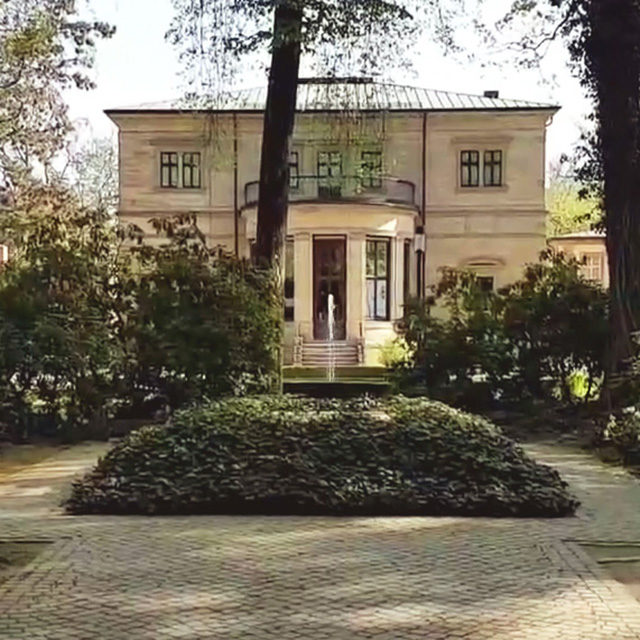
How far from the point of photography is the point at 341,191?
2836 centimetres

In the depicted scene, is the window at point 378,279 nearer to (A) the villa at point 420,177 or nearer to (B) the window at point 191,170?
(A) the villa at point 420,177

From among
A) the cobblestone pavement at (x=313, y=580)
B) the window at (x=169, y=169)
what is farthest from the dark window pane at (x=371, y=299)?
the cobblestone pavement at (x=313, y=580)

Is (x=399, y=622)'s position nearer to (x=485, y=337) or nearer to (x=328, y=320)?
(x=485, y=337)

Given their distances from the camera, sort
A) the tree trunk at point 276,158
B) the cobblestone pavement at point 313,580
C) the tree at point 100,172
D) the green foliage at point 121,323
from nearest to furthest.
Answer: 1. the cobblestone pavement at point 313,580
2. the green foliage at point 121,323
3. the tree trunk at point 276,158
4. the tree at point 100,172

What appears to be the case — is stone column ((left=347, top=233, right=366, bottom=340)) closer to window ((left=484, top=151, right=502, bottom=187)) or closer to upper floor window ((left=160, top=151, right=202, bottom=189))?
window ((left=484, top=151, right=502, bottom=187))

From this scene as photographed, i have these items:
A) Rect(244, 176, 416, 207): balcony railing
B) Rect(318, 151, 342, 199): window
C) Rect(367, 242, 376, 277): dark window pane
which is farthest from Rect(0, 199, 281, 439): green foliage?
Rect(367, 242, 376, 277): dark window pane

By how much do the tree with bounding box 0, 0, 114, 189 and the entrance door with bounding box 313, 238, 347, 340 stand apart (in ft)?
25.2

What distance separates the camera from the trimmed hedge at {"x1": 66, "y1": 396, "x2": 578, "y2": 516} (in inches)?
321

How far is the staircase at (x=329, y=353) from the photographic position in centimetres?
2751

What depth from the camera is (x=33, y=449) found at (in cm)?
1309

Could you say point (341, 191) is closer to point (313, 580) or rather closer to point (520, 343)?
point (520, 343)

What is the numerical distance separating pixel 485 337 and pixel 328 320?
44.5ft

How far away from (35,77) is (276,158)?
12.2m

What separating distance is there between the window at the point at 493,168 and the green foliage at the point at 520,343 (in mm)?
15439
